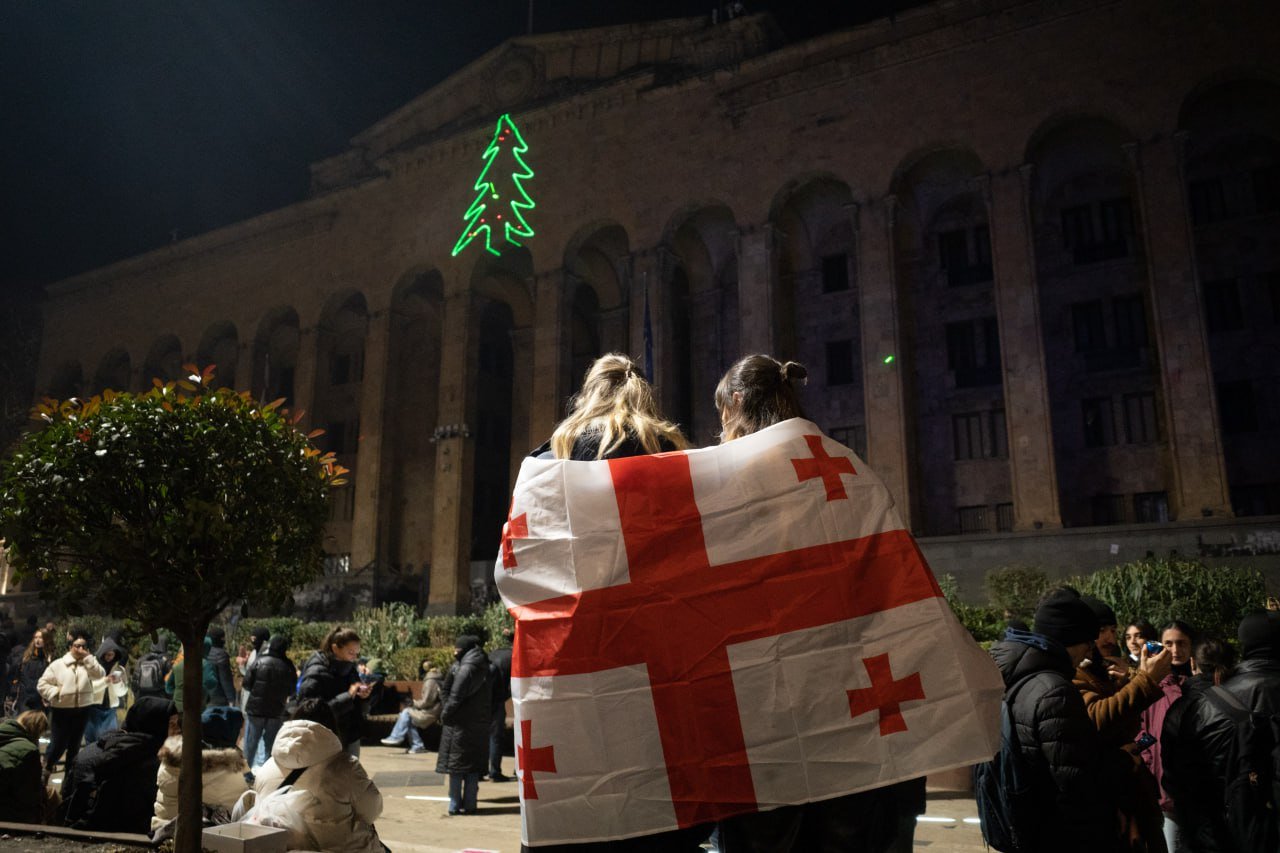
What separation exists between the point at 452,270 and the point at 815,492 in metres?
31.4

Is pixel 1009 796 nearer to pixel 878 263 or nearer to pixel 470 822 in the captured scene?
pixel 470 822

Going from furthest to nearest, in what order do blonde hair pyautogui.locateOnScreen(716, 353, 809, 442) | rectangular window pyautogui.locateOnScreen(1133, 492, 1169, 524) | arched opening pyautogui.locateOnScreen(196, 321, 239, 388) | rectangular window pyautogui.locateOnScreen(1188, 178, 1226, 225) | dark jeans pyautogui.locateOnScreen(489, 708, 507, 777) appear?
arched opening pyautogui.locateOnScreen(196, 321, 239, 388), rectangular window pyautogui.locateOnScreen(1188, 178, 1226, 225), rectangular window pyautogui.locateOnScreen(1133, 492, 1169, 524), dark jeans pyautogui.locateOnScreen(489, 708, 507, 777), blonde hair pyautogui.locateOnScreen(716, 353, 809, 442)

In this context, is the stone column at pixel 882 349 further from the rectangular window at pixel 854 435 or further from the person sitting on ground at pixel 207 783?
the person sitting on ground at pixel 207 783

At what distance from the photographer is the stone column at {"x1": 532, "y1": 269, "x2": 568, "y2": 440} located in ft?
99.4

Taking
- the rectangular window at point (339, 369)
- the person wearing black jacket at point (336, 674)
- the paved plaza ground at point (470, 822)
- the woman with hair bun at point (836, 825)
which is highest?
the rectangular window at point (339, 369)

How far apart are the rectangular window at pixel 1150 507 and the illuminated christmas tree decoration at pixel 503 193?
66.6 feet

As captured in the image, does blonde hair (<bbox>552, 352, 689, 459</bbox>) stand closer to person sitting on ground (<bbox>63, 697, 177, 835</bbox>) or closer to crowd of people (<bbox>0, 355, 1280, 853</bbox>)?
crowd of people (<bbox>0, 355, 1280, 853</bbox>)

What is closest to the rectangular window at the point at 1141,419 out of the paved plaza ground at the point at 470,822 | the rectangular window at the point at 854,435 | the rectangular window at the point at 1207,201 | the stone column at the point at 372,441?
the rectangular window at the point at 1207,201

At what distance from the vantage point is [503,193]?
3203 centimetres

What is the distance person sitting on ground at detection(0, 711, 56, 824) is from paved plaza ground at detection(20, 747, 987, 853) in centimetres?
61

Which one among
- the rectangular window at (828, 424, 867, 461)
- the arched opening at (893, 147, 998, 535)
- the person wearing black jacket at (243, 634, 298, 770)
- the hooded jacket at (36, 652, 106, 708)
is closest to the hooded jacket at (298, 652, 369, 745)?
the person wearing black jacket at (243, 634, 298, 770)

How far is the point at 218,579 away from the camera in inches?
246

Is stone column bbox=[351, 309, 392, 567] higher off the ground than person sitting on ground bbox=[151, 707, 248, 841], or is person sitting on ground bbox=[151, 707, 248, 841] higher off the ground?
stone column bbox=[351, 309, 392, 567]

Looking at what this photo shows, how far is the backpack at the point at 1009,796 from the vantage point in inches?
139
